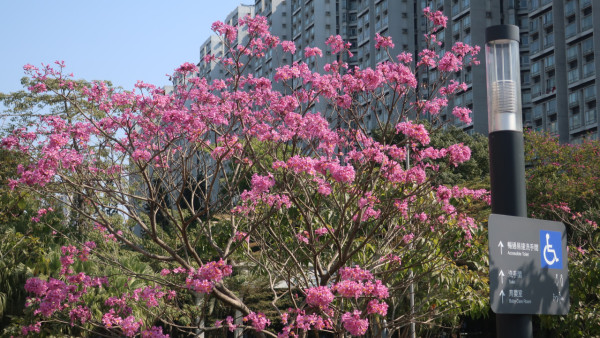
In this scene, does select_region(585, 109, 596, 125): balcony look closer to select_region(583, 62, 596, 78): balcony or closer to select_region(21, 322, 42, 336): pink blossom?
select_region(583, 62, 596, 78): balcony

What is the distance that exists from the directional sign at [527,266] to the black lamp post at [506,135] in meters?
0.09

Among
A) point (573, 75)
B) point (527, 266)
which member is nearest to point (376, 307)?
point (527, 266)

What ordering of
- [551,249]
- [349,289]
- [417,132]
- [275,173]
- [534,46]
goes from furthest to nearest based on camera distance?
[534,46] → [275,173] → [417,132] → [349,289] → [551,249]

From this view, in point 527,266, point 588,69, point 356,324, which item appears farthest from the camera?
point 588,69

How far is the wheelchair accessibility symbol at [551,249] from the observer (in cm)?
360

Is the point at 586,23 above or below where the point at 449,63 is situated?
above

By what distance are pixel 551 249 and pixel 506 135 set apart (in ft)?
2.02

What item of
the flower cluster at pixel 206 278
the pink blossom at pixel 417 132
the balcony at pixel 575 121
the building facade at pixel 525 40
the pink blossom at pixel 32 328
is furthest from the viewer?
the building facade at pixel 525 40

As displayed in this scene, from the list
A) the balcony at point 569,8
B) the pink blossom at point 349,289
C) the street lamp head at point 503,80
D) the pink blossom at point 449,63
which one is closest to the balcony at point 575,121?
the balcony at point 569,8

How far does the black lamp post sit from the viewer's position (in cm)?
350

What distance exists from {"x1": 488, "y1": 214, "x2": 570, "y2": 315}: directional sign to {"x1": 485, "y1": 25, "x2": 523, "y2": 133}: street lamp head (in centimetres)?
55

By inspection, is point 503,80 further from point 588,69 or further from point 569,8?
point 569,8

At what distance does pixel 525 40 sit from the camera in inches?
2197

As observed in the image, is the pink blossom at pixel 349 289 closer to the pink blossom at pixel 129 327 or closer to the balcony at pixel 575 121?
the pink blossom at pixel 129 327
